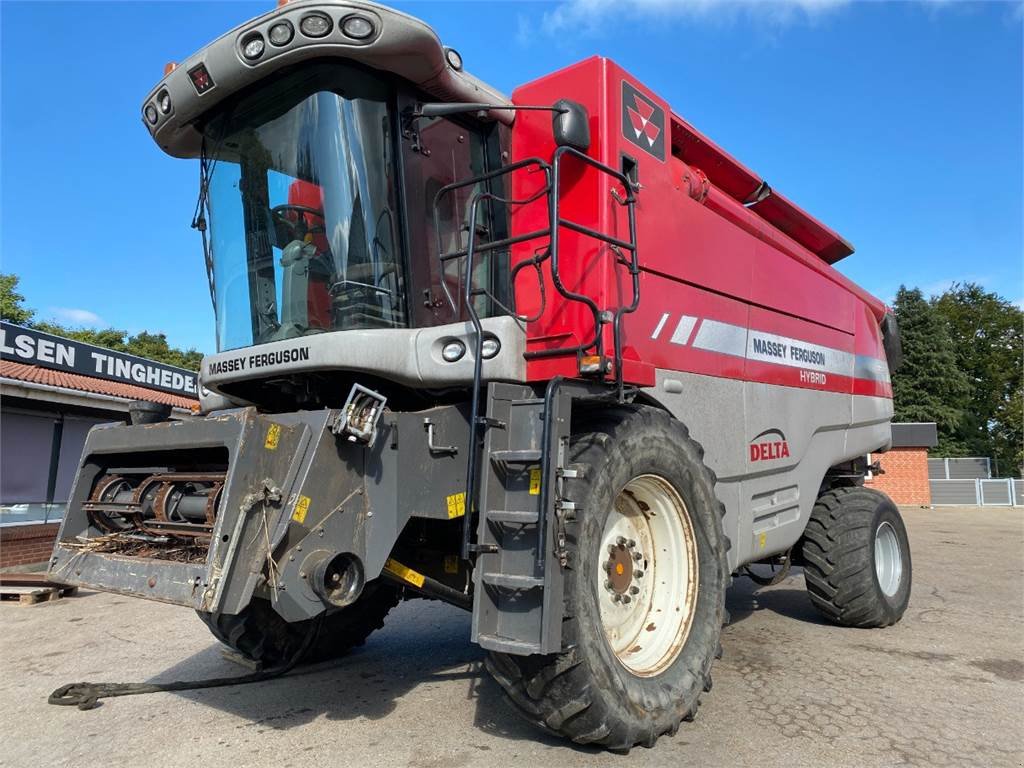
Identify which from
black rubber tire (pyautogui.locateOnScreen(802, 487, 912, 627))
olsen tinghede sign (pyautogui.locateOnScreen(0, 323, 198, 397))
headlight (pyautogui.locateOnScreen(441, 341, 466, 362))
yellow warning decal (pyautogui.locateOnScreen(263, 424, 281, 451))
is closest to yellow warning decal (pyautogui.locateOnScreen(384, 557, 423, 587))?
yellow warning decal (pyautogui.locateOnScreen(263, 424, 281, 451))

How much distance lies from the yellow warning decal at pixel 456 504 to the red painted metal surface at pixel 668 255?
0.70 m

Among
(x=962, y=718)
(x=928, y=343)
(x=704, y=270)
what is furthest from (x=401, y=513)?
(x=928, y=343)

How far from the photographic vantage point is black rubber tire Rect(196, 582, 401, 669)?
417 centimetres

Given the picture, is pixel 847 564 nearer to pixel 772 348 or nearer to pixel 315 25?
pixel 772 348

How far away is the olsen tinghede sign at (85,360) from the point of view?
1224cm

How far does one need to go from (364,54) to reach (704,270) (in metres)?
2.41

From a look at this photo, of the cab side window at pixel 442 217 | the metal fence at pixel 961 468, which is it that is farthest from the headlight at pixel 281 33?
the metal fence at pixel 961 468

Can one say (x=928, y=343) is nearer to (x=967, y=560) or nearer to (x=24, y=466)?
(x=967, y=560)

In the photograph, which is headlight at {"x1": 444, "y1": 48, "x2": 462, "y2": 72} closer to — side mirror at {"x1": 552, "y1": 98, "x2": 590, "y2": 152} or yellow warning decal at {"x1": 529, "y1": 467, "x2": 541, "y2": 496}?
side mirror at {"x1": 552, "y1": 98, "x2": 590, "y2": 152}

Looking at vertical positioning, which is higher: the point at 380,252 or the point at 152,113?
the point at 152,113

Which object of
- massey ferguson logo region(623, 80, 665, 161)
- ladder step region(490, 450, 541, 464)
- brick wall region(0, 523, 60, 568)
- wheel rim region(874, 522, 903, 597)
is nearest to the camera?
ladder step region(490, 450, 541, 464)

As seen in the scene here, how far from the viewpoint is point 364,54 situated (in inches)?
128

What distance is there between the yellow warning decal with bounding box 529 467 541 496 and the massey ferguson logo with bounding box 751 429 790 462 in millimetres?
2287

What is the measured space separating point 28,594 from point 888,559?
9.11 metres
